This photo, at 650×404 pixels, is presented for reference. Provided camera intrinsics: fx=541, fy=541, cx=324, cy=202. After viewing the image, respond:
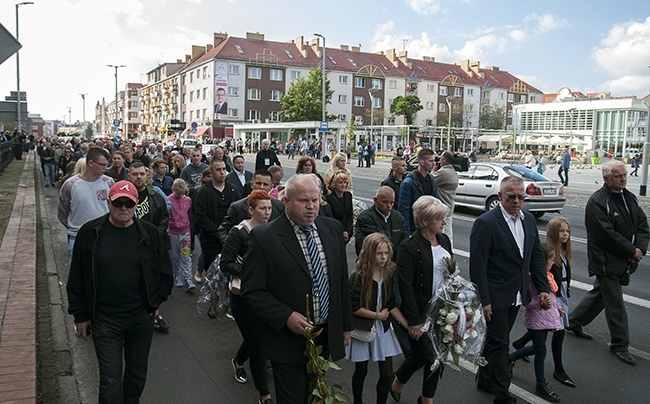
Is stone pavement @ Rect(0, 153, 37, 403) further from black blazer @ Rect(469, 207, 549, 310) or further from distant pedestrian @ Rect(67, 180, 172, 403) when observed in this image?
black blazer @ Rect(469, 207, 549, 310)

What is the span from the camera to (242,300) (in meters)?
4.13

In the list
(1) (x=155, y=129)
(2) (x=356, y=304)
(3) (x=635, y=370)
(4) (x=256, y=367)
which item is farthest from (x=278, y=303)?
(1) (x=155, y=129)

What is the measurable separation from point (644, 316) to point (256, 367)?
5.16 meters

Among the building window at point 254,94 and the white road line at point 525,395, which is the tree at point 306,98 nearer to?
the building window at point 254,94

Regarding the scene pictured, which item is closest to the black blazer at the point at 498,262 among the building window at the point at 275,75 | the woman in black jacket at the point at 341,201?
the woman in black jacket at the point at 341,201

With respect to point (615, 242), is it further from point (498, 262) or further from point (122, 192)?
point (122, 192)

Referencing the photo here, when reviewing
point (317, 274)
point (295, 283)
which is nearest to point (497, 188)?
point (317, 274)

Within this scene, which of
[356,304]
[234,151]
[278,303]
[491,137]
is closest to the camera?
[278,303]

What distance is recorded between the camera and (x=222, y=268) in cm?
462

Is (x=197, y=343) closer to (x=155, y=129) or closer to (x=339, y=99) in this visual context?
(x=339, y=99)

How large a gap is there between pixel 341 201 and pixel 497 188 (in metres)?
9.56

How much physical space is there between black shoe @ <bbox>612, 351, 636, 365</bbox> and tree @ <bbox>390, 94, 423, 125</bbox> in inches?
2900

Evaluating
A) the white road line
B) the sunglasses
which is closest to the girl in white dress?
the white road line

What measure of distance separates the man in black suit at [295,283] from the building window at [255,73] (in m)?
72.6
